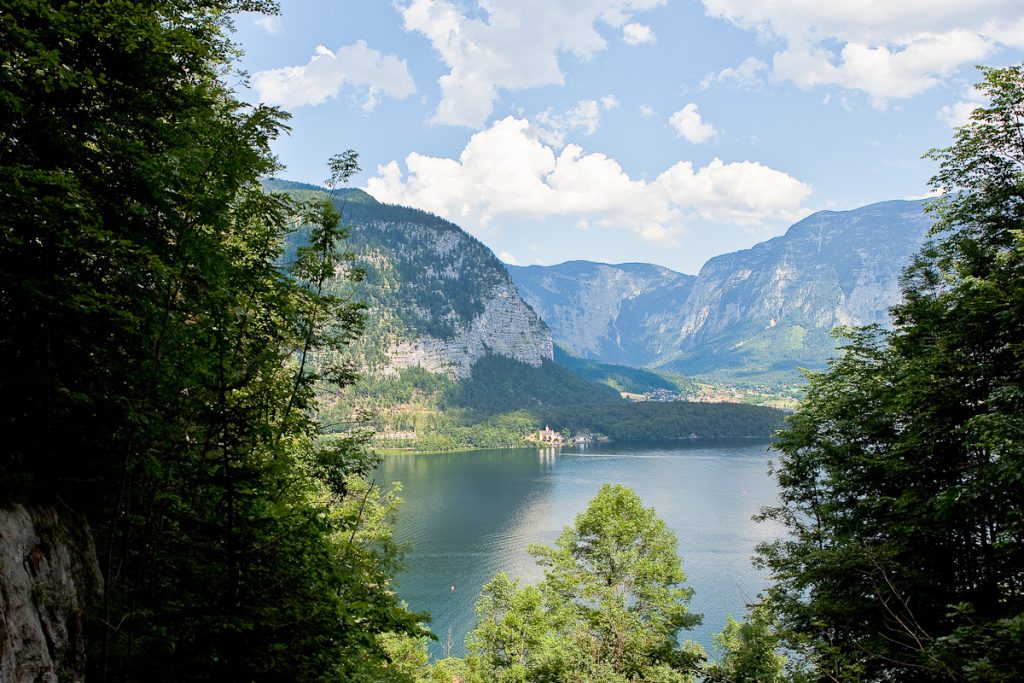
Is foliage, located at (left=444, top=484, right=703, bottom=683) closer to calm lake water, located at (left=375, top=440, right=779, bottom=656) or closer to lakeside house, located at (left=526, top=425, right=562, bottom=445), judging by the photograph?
calm lake water, located at (left=375, top=440, right=779, bottom=656)

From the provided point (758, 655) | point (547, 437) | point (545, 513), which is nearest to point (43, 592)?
point (758, 655)

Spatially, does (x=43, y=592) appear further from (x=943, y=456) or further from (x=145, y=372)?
(x=943, y=456)

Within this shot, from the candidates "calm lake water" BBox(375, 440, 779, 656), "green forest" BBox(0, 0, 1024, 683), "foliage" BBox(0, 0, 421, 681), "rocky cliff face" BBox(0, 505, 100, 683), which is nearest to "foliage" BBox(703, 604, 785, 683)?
"green forest" BBox(0, 0, 1024, 683)

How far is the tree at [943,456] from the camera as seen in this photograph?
10070 millimetres

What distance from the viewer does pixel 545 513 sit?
79375mm

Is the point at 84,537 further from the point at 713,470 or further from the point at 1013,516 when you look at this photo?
the point at 713,470

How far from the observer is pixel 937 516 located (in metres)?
11.0

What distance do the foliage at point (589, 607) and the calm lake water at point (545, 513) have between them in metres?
5.26

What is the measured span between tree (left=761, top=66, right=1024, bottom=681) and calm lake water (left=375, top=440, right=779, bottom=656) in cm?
1524

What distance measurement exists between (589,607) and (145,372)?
20.4 metres

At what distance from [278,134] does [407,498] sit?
84.6 meters

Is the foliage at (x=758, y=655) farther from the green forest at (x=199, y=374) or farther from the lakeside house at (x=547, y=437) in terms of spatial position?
the lakeside house at (x=547, y=437)

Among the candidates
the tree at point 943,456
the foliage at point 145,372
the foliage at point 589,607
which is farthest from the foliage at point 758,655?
the foliage at point 145,372

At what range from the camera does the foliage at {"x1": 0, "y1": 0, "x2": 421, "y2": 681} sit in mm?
5383
